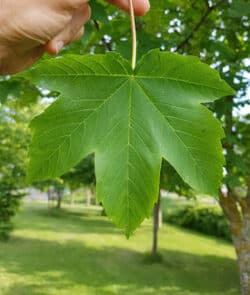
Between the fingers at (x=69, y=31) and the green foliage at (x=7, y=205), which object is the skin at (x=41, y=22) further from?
the green foliage at (x=7, y=205)

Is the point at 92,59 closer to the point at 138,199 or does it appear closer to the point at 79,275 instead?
the point at 138,199

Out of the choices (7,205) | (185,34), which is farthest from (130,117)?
(7,205)

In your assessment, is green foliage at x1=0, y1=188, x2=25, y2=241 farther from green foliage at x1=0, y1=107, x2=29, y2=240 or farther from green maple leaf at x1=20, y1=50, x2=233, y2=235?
green maple leaf at x1=20, y1=50, x2=233, y2=235

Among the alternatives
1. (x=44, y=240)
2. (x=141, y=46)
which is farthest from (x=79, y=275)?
(x=141, y=46)

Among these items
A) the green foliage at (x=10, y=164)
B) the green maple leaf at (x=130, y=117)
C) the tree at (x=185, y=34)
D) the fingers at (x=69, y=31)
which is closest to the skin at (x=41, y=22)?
the fingers at (x=69, y=31)

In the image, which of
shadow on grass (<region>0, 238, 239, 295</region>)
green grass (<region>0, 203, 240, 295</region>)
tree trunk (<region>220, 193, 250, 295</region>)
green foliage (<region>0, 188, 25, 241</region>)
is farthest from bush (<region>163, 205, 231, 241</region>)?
tree trunk (<region>220, 193, 250, 295</region>)

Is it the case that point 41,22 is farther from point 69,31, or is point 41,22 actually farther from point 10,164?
point 10,164

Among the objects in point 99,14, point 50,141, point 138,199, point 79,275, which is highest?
point 99,14
